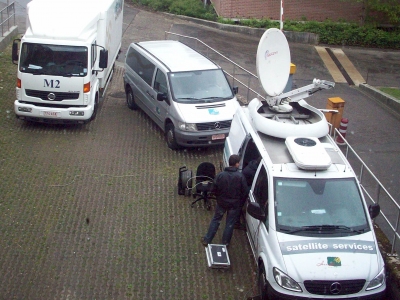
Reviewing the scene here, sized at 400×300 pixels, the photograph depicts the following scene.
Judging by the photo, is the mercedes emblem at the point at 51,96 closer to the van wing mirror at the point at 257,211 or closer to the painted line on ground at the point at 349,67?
the van wing mirror at the point at 257,211

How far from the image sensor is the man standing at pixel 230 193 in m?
9.38

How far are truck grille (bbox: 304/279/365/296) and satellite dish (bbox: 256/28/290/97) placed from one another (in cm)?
402

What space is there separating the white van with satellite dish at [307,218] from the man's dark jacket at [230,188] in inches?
7.9

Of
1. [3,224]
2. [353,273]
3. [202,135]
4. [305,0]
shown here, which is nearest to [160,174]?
[202,135]

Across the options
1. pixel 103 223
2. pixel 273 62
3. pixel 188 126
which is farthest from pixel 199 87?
pixel 103 223

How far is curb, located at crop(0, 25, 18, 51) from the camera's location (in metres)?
21.1

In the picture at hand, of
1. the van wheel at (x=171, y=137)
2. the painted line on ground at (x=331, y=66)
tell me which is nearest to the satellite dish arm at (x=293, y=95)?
the van wheel at (x=171, y=137)

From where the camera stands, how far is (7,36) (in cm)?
2197

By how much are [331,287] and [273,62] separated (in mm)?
4638

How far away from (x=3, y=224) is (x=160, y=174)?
3757mm

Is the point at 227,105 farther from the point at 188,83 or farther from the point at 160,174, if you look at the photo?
the point at 160,174

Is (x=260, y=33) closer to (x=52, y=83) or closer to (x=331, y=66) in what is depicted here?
(x=331, y=66)

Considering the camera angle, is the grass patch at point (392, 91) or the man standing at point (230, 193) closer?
the man standing at point (230, 193)

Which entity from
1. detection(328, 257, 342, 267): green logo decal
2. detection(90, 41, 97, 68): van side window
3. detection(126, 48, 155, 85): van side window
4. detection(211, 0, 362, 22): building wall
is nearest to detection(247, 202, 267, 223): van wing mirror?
detection(328, 257, 342, 267): green logo decal
